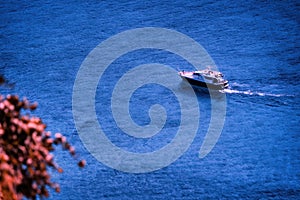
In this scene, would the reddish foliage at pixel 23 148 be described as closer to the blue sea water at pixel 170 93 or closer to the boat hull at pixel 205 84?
the blue sea water at pixel 170 93

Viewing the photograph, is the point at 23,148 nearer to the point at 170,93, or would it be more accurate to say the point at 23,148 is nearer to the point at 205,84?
the point at 170,93

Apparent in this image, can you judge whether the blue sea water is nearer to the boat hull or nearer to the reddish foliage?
the boat hull

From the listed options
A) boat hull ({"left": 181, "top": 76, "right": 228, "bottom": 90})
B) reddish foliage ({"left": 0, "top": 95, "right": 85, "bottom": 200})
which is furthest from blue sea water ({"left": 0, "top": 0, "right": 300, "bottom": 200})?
reddish foliage ({"left": 0, "top": 95, "right": 85, "bottom": 200})

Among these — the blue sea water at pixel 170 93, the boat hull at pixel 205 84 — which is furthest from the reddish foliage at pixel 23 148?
the boat hull at pixel 205 84

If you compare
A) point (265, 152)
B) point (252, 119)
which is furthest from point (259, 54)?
point (265, 152)

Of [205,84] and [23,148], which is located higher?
[205,84]

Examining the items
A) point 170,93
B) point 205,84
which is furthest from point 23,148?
point 205,84

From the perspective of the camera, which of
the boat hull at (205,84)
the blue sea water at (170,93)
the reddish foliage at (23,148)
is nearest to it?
the reddish foliage at (23,148)

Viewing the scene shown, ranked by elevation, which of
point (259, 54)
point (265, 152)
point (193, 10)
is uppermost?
point (193, 10)

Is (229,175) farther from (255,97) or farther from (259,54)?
(259,54)
